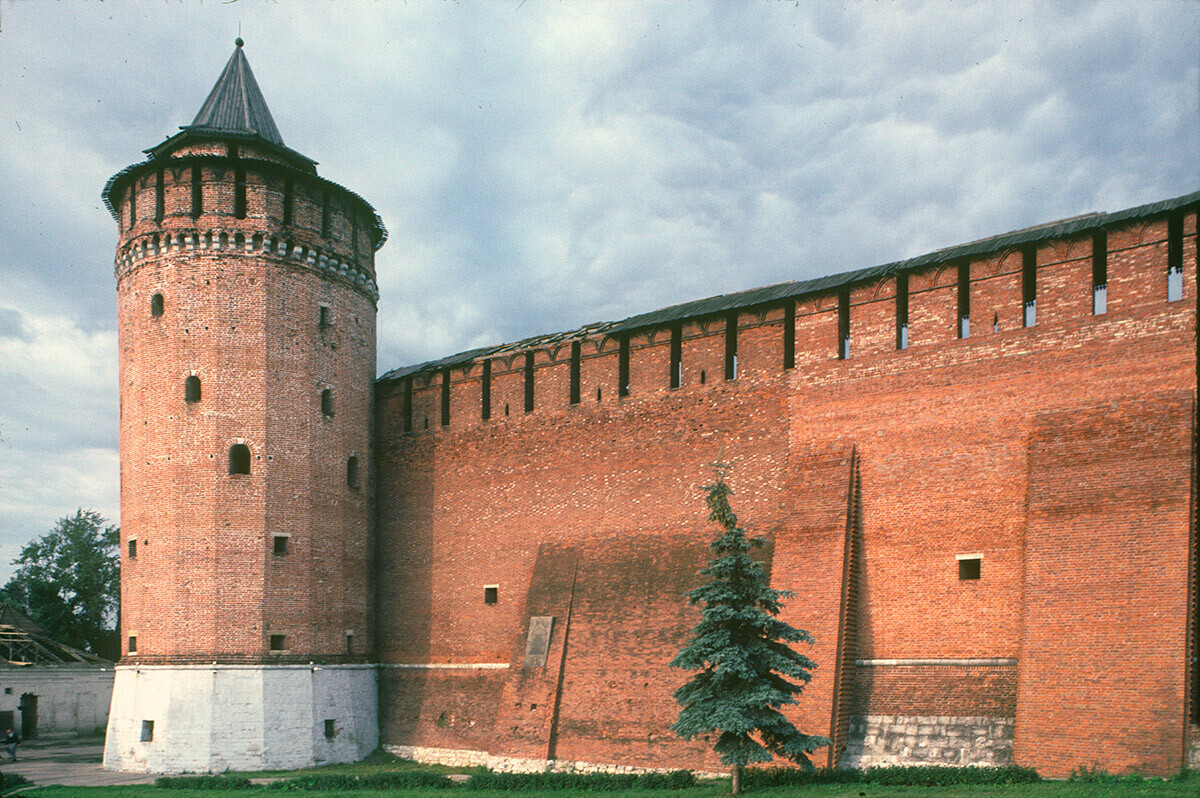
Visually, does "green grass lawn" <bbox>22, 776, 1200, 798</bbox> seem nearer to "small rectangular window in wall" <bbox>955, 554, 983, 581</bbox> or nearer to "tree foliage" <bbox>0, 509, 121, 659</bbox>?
"small rectangular window in wall" <bbox>955, 554, 983, 581</bbox>

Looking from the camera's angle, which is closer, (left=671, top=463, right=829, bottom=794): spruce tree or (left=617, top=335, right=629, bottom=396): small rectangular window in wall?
(left=671, top=463, right=829, bottom=794): spruce tree

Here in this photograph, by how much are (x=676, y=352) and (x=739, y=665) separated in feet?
26.9

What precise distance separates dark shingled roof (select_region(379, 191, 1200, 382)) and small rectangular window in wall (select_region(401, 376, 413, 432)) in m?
0.25

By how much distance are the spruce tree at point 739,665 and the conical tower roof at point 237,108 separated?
15.7m

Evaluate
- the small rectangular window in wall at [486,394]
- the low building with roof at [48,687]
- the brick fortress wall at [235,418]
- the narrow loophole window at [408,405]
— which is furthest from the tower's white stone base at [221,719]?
the low building with roof at [48,687]

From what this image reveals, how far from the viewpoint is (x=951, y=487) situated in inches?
641

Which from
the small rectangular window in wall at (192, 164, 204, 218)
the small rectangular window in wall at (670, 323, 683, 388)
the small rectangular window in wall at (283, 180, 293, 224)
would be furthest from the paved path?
the small rectangular window in wall at (670, 323, 683, 388)

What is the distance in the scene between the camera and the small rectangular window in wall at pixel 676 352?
2031cm

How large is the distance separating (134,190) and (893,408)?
17970 mm

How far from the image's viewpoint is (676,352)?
2041cm

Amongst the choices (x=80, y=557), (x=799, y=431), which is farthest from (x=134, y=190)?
(x=80, y=557)

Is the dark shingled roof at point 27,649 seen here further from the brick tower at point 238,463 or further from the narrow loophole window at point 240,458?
the narrow loophole window at point 240,458

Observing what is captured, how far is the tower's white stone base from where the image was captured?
67.2ft

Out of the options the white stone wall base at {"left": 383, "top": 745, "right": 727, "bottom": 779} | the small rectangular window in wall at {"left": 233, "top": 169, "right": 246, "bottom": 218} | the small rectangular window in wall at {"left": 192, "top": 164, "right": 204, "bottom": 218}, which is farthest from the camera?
the small rectangular window in wall at {"left": 233, "top": 169, "right": 246, "bottom": 218}
